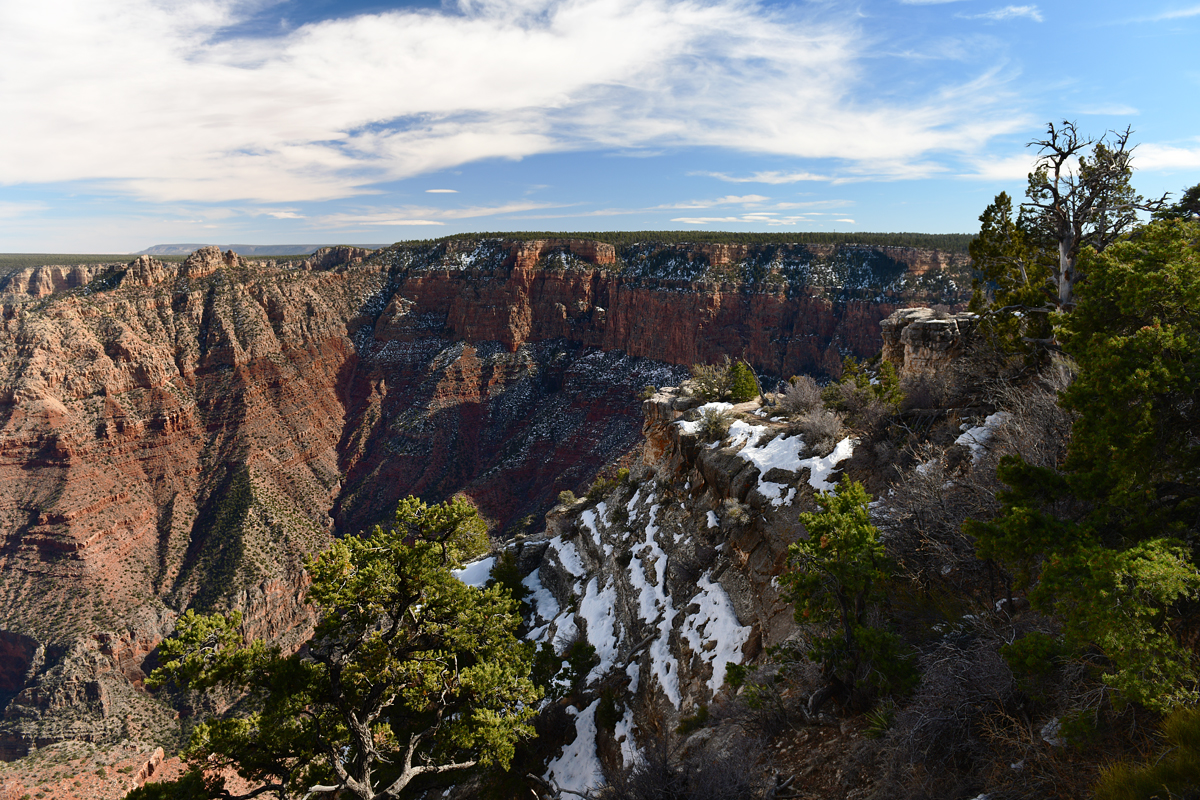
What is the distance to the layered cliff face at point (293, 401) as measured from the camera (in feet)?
177

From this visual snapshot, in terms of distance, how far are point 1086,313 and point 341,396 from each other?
364 ft

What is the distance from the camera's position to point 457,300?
105 metres

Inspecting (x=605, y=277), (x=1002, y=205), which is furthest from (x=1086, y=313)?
(x=605, y=277)

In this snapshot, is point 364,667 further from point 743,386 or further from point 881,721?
point 743,386

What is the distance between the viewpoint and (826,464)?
16234mm

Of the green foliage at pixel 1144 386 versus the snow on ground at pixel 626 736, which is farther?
the snow on ground at pixel 626 736

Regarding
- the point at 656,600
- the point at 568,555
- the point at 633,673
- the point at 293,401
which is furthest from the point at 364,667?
the point at 293,401

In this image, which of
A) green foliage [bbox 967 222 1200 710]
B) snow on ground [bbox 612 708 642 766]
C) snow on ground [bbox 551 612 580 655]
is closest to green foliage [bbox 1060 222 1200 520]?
green foliage [bbox 967 222 1200 710]

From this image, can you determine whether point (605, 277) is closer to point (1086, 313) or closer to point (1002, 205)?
point (1002, 205)

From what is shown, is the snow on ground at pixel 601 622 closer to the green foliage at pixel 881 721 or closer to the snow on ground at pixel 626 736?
the snow on ground at pixel 626 736

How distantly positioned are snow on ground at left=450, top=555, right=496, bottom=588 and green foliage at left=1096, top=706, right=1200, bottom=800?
35884 mm

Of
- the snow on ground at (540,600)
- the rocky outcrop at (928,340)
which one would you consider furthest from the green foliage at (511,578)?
the rocky outcrop at (928,340)

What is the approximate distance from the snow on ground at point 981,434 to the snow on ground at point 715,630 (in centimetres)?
781

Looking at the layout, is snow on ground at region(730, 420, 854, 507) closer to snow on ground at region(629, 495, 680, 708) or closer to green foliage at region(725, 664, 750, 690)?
green foliage at region(725, 664, 750, 690)
